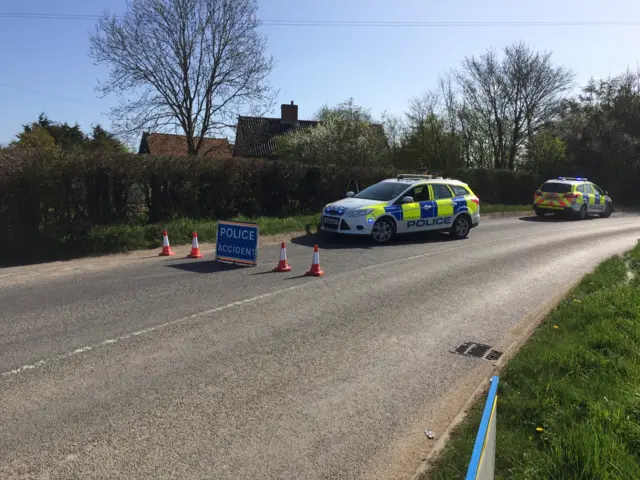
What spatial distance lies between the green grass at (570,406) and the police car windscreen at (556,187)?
1687cm

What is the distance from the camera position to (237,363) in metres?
5.11

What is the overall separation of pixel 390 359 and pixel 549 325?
2116 mm

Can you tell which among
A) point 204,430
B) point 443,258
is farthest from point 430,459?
point 443,258

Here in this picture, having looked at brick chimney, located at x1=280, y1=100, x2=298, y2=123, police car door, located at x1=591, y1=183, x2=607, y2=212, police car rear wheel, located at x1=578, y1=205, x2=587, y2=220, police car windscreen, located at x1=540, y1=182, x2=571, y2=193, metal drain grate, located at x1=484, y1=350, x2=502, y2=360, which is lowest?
metal drain grate, located at x1=484, y1=350, x2=502, y2=360

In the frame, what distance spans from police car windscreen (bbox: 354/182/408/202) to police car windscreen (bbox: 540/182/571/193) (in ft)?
35.4

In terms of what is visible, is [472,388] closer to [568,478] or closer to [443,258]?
[568,478]

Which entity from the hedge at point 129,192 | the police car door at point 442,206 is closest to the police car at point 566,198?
the hedge at point 129,192

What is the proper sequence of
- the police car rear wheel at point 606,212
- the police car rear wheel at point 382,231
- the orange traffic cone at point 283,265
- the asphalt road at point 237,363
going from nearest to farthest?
1. the asphalt road at point 237,363
2. the orange traffic cone at point 283,265
3. the police car rear wheel at point 382,231
4. the police car rear wheel at point 606,212

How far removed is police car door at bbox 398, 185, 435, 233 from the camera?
13.6 metres

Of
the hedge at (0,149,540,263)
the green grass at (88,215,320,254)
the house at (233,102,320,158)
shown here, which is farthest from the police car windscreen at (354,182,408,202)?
the house at (233,102,320,158)

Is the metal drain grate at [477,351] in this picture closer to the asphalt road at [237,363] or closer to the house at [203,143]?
the asphalt road at [237,363]

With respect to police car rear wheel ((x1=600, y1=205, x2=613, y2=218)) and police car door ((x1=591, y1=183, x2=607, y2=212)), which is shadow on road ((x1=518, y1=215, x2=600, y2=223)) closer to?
police car door ((x1=591, y1=183, x2=607, y2=212))

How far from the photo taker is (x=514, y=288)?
873 cm

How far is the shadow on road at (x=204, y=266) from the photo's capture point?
9594mm
